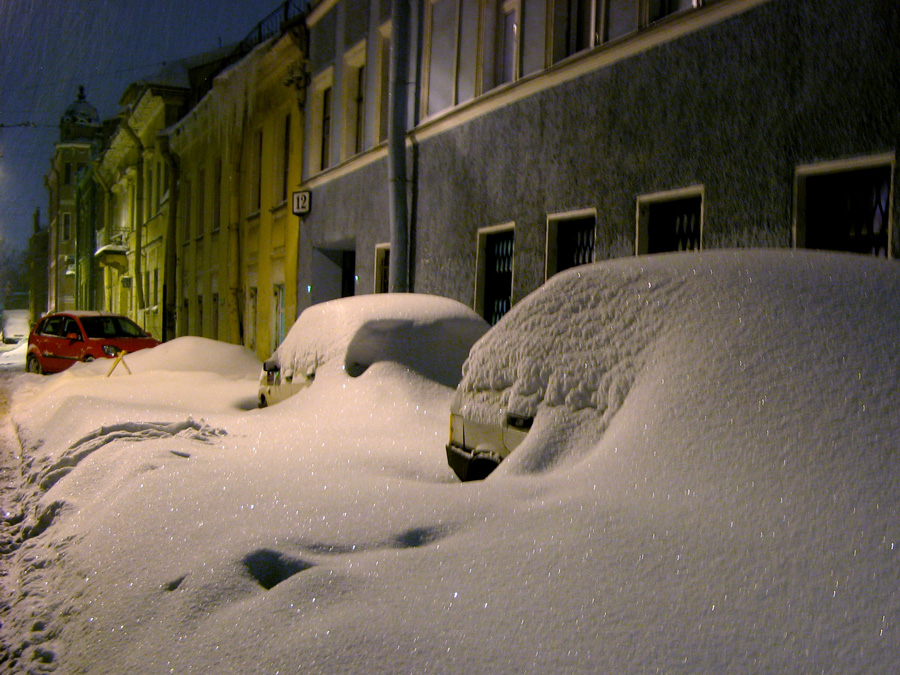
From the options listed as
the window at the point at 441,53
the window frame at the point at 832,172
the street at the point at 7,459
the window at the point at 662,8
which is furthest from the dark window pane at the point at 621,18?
the street at the point at 7,459

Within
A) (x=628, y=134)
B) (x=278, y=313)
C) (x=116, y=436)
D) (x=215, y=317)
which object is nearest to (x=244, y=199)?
(x=278, y=313)

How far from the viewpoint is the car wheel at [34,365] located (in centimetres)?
1867

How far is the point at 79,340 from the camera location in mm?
17250

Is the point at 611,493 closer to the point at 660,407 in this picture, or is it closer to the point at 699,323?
the point at 660,407

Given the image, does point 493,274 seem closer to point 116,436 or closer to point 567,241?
point 567,241

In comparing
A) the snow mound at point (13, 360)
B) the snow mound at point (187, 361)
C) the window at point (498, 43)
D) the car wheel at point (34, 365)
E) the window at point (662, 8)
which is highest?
the window at point (498, 43)

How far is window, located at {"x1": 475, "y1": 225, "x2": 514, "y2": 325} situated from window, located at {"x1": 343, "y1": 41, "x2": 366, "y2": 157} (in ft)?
18.9

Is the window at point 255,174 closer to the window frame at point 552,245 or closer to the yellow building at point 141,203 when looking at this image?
the yellow building at point 141,203

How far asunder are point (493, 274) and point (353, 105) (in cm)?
677

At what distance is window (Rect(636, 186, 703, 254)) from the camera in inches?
297

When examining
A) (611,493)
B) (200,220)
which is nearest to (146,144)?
(200,220)

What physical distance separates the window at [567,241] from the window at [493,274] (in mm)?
1164

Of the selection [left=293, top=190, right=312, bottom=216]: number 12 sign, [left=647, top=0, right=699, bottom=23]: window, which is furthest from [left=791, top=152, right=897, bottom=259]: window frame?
[left=293, top=190, right=312, bottom=216]: number 12 sign

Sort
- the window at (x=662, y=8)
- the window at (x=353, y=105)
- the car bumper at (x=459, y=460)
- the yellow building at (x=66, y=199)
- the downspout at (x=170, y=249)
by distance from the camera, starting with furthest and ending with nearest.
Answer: the yellow building at (x=66, y=199) < the downspout at (x=170, y=249) < the window at (x=353, y=105) < the window at (x=662, y=8) < the car bumper at (x=459, y=460)
